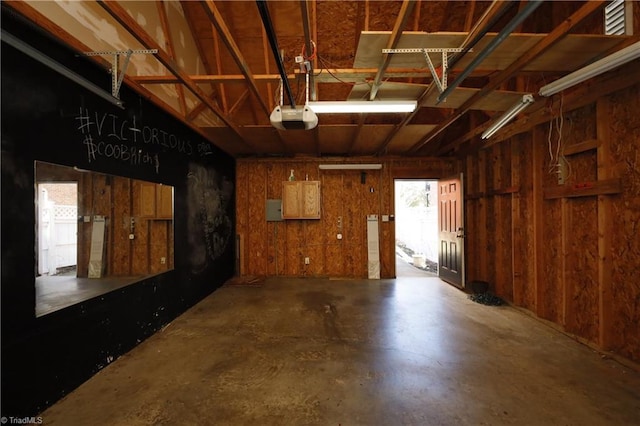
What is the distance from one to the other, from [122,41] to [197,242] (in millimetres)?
2876

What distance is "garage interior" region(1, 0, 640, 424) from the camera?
70.4 inches

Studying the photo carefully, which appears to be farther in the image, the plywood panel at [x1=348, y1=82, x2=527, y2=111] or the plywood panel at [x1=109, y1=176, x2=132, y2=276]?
the plywood panel at [x1=348, y1=82, x2=527, y2=111]

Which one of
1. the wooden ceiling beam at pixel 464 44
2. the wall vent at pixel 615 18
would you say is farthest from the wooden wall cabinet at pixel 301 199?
the wall vent at pixel 615 18

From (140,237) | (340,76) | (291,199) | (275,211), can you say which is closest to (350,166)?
(291,199)

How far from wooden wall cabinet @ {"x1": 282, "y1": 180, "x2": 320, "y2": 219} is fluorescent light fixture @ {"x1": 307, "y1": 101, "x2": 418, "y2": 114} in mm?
2655

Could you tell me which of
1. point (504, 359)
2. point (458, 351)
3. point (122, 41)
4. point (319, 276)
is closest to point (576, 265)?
point (504, 359)

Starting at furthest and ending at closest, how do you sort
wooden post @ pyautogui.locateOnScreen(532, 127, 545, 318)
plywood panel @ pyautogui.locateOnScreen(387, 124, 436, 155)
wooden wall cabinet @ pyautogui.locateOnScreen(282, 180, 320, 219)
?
wooden wall cabinet @ pyautogui.locateOnScreen(282, 180, 320, 219) → plywood panel @ pyautogui.locateOnScreen(387, 124, 436, 155) → wooden post @ pyautogui.locateOnScreen(532, 127, 545, 318)

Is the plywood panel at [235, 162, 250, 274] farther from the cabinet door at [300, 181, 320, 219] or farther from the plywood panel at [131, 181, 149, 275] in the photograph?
the plywood panel at [131, 181, 149, 275]

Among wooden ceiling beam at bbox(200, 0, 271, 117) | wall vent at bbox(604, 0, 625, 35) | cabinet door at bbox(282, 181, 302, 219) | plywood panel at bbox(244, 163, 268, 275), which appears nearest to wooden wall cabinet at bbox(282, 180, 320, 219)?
cabinet door at bbox(282, 181, 302, 219)

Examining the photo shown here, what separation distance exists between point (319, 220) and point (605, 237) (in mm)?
4530

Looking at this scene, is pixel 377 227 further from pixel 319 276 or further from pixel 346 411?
pixel 346 411

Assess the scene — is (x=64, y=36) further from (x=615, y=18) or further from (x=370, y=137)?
(x=615, y=18)

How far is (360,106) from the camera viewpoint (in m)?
2.85

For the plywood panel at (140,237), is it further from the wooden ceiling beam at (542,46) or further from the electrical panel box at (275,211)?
the wooden ceiling beam at (542,46)
